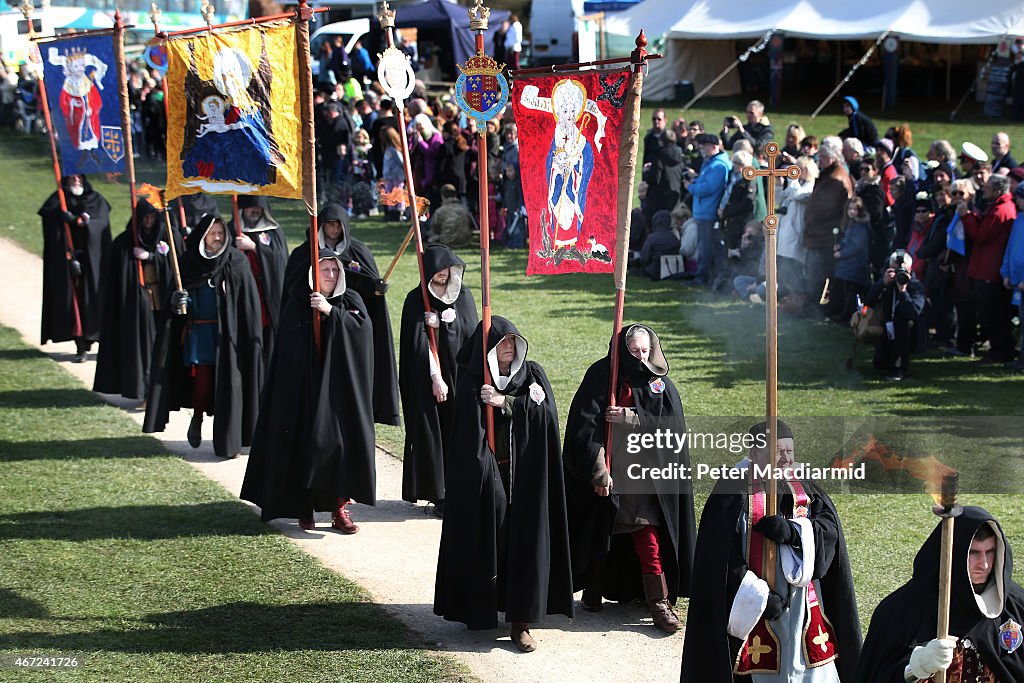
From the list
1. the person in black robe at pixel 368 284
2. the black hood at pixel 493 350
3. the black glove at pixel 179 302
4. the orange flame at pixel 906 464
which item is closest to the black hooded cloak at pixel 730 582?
the orange flame at pixel 906 464

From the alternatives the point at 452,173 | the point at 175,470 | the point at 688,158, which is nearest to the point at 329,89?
the point at 452,173

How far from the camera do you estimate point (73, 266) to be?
1567cm

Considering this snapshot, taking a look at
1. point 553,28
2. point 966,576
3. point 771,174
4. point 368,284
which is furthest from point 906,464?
point 553,28

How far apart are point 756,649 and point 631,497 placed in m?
2.07

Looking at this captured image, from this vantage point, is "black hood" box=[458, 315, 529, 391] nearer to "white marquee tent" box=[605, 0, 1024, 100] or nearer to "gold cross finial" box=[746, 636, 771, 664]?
"gold cross finial" box=[746, 636, 771, 664]

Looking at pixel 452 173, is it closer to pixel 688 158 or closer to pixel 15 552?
pixel 688 158

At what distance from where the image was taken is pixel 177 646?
8.28 metres

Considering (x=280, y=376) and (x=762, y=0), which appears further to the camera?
(x=762, y=0)

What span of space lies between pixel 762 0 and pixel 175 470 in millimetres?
18986

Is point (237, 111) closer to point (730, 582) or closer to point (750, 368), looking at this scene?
point (730, 582)

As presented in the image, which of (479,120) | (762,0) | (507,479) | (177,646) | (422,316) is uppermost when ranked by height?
(762,0)

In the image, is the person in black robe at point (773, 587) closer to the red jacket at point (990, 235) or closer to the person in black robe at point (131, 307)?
the red jacket at point (990, 235)

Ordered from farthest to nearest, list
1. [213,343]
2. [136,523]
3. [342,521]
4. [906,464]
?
[213,343] < [136,523] < [342,521] < [906,464]

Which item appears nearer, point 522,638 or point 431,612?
point 522,638
